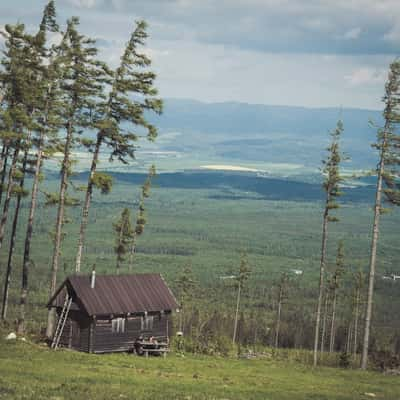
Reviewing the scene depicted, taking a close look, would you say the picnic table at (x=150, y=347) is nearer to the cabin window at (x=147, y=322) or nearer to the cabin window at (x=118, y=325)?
the cabin window at (x=147, y=322)

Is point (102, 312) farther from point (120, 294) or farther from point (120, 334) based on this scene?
point (120, 334)

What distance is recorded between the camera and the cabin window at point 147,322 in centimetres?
4388

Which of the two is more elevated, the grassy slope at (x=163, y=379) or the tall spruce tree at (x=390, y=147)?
the tall spruce tree at (x=390, y=147)

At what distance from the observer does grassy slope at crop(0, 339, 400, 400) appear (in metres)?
25.8

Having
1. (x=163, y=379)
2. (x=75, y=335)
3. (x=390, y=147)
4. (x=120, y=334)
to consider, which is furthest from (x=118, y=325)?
(x=390, y=147)

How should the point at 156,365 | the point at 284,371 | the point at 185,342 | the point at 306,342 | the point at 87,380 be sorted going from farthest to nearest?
the point at 306,342, the point at 185,342, the point at 284,371, the point at 156,365, the point at 87,380

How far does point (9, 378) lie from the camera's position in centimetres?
2631

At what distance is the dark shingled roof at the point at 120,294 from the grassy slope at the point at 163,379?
3.11 metres

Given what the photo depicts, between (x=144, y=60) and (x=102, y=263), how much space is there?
5952 inches

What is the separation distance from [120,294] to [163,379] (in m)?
12.0

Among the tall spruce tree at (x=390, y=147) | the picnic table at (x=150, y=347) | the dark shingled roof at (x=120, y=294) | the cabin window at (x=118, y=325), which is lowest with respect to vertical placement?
the picnic table at (x=150, y=347)

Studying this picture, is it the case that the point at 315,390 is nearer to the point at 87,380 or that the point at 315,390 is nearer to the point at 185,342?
the point at 87,380

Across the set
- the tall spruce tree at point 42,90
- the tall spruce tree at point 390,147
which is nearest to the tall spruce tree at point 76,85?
the tall spruce tree at point 42,90

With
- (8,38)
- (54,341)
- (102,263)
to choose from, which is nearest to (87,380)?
(54,341)
